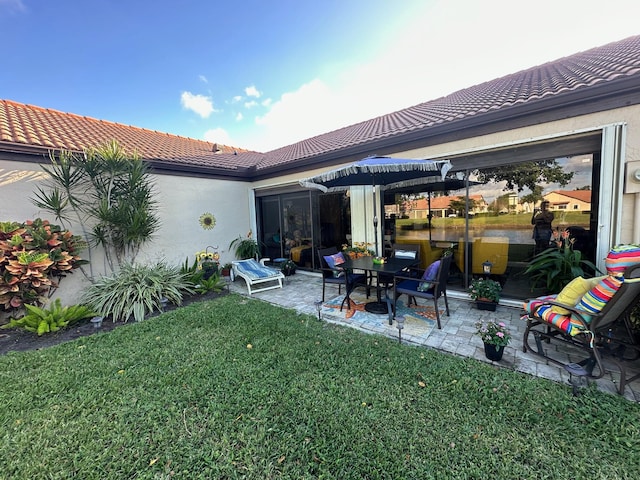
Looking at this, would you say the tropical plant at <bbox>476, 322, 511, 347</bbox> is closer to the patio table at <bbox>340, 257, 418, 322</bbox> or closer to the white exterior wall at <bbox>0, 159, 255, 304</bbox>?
the patio table at <bbox>340, 257, 418, 322</bbox>

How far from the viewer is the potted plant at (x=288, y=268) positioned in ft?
25.6

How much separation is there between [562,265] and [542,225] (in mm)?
1054

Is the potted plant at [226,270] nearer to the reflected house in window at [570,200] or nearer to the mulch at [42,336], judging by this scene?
the mulch at [42,336]

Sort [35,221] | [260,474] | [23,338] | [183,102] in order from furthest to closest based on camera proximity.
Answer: [183,102]
[35,221]
[23,338]
[260,474]

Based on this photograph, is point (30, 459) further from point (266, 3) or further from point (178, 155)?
point (266, 3)

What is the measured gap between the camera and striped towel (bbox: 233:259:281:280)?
249 inches

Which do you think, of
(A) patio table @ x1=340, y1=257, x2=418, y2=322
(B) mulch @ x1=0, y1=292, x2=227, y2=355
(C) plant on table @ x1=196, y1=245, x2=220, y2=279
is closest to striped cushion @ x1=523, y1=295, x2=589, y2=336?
(A) patio table @ x1=340, y1=257, x2=418, y2=322

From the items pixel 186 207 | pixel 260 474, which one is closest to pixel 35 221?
pixel 186 207

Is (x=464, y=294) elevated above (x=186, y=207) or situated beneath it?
situated beneath

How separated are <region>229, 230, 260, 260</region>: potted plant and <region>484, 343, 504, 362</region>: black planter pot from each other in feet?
23.1

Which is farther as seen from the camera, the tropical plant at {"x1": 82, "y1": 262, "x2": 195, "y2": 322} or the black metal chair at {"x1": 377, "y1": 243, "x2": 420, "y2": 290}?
the black metal chair at {"x1": 377, "y1": 243, "x2": 420, "y2": 290}

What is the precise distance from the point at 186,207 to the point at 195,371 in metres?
5.72

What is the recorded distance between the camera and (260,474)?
1758 millimetres

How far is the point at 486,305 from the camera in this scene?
445 cm
